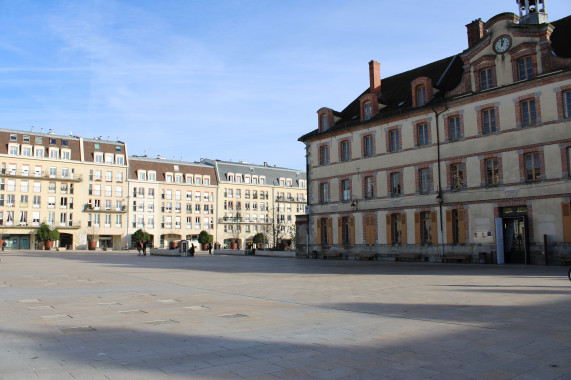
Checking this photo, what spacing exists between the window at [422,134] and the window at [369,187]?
4.83 metres

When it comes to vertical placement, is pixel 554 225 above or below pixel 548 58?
below

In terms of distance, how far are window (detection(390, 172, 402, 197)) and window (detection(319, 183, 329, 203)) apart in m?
6.92

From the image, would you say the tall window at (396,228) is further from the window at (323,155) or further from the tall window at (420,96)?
the window at (323,155)

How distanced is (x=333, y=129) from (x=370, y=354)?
34552 mm

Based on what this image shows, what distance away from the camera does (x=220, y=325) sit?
788 centimetres

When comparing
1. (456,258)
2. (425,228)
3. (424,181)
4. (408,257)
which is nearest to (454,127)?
(424,181)

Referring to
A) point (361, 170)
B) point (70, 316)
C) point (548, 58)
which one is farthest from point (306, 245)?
point (70, 316)

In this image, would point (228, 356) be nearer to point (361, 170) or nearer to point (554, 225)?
point (554, 225)

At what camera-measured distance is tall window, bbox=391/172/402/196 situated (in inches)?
1357

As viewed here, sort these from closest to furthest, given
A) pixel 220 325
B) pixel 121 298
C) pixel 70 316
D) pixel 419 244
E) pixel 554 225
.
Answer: pixel 220 325 < pixel 70 316 < pixel 121 298 < pixel 554 225 < pixel 419 244

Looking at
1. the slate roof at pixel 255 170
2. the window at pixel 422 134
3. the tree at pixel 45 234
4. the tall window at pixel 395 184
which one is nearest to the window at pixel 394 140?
the window at pixel 422 134

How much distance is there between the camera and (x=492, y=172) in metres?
29.1

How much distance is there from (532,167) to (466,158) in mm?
4140

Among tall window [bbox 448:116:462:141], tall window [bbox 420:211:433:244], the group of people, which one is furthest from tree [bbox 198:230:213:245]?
tall window [bbox 448:116:462:141]
